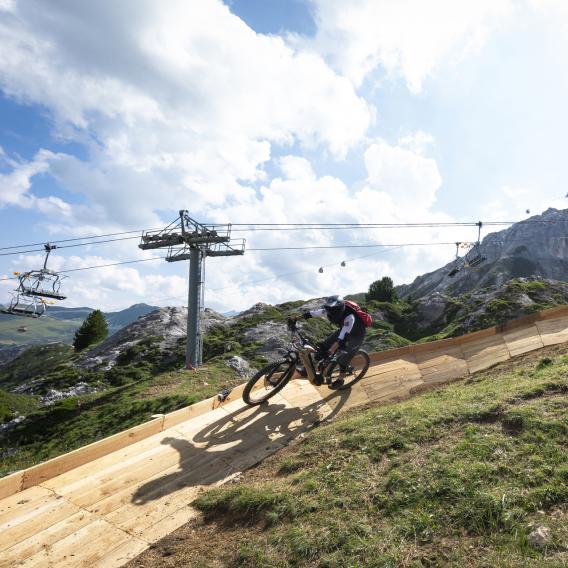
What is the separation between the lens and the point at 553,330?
16.3 metres

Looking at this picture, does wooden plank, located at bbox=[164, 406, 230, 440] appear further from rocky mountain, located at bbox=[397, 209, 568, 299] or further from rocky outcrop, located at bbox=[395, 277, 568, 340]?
rocky mountain, located at bbox=[397, 209, 568, 299]

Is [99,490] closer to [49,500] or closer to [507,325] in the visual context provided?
[49,500]

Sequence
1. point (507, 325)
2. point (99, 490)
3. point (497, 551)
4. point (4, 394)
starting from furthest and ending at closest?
point (4, 394), point (507, 325), point (99, 490), point (497, 551)

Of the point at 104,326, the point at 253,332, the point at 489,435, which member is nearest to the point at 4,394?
the point at 253,332

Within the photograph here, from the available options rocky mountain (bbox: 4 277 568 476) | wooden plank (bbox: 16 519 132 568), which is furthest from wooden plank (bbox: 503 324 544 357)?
wooden plank (bbox: 16 519 132 568)

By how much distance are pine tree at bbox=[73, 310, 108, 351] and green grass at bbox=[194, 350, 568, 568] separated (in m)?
66.7

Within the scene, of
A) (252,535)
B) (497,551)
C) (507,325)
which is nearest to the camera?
(497,551)

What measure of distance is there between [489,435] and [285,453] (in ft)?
13.6

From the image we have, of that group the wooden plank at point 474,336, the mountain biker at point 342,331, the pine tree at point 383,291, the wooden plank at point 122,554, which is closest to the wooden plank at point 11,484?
the wooden plank at point 122,554

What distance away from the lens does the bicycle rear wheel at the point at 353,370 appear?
12.1 metres

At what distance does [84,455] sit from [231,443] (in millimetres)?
3192

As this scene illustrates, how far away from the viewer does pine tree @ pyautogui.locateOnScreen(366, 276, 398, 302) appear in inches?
2384

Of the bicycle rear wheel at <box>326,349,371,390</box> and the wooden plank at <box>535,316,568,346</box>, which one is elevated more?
the wooden plank at <box>535,316,568,346</box>

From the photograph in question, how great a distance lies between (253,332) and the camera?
3644 cm
